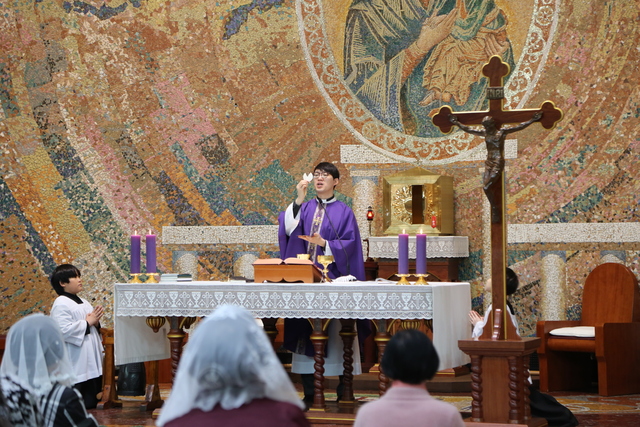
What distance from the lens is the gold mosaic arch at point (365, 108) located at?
9547 millimetres

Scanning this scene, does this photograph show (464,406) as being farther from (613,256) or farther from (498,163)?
(613,256)

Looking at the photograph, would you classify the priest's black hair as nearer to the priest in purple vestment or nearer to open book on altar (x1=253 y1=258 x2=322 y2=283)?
the priest in purple vestment

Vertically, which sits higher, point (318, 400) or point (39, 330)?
point (39, 330)

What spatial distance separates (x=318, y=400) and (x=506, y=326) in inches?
59.3

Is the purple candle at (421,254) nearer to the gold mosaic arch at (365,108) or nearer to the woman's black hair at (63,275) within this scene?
the woman's black hair at (63,275)

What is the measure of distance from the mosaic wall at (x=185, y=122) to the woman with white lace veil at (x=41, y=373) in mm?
6787

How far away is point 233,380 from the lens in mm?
2416

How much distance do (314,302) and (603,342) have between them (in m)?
3.11

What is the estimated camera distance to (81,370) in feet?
23.6

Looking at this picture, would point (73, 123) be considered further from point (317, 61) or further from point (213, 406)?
point (213, 406)

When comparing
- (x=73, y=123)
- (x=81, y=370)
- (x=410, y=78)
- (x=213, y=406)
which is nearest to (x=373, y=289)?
(x=81, y=370)

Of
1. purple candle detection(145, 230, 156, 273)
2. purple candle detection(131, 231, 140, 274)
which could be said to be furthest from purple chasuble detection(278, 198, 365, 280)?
purple candle detection(131, 231, 140, 274)

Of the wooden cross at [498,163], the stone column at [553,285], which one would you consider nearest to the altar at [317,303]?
the wooden cross at [498,163]

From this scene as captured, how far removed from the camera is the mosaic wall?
9.91 m
